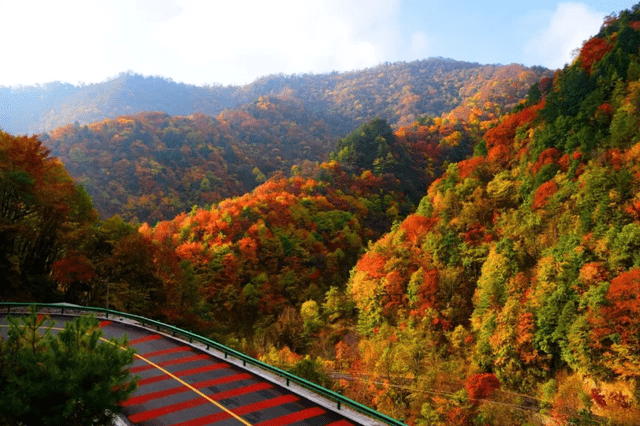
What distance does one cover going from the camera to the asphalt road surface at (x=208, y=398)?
1186cm

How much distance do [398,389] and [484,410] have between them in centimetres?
680

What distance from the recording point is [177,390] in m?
13.8

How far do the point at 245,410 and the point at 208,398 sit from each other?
59.5 inches

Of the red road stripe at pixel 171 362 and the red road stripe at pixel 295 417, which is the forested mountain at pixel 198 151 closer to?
the red road stripe at pixel 171 362

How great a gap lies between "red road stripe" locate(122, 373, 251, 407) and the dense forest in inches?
124

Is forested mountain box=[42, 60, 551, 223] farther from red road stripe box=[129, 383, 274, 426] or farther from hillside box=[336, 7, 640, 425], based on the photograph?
red road stripe box=[129, 383, 274, 426]

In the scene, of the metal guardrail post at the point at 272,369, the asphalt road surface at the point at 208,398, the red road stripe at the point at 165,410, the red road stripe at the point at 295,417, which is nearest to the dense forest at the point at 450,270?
the metal guardrail post at the point at 272,369

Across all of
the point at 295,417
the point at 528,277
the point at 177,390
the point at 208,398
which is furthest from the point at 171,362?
the point at 528,277

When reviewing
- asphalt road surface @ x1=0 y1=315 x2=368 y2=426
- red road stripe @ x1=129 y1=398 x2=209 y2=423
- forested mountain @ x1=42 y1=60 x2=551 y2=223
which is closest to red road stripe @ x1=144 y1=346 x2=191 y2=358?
asphalt road surface @ x1=0 y1=315 x2=368 y2=426

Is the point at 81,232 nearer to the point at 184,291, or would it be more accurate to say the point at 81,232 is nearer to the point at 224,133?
the point at 184,291

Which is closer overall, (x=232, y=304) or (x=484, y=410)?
(x=484, y=410)

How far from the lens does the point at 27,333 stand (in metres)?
8.34

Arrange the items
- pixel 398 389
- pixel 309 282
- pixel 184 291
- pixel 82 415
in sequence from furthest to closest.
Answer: pixel 309 282 < pixel 184 291 < pixel 398 389 < pixel 82 415

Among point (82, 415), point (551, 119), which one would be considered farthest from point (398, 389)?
point (551, 119)
